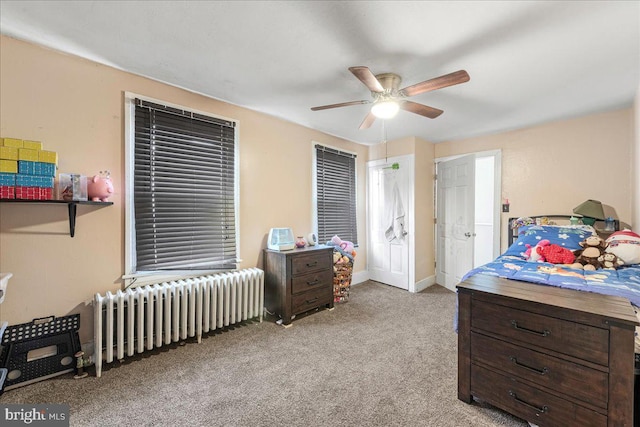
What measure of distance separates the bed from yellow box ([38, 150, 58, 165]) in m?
2.89

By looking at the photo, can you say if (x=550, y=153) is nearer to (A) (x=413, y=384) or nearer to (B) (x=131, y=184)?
(A) (x=413, y=384)

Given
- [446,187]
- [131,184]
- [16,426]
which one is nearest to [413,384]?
[16,426]

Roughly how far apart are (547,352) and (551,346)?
0.04 metres

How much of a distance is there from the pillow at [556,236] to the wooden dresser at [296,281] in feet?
6.74

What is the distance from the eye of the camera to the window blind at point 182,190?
91.6 inches

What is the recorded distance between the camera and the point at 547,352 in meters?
1.35

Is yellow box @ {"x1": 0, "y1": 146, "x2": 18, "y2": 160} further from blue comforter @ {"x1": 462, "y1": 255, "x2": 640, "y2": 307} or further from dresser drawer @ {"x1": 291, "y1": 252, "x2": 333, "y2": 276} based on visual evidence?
blue comforter @ {"x1": 462, "y1": 255, "x2": 640, "y2": 307}

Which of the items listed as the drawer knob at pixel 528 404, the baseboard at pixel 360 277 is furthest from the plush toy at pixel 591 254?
the baseboard at pixel 360 277

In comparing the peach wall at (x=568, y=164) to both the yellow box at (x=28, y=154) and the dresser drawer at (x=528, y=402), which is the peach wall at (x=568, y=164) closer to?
the dresser drawer at (x=528, y=402)

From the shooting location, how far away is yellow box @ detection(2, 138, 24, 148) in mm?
1704

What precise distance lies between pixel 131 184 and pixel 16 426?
5.32ft

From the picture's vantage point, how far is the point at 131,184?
2.25 metres

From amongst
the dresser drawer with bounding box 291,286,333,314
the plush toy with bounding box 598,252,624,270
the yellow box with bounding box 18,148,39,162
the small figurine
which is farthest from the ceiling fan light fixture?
the small figurine

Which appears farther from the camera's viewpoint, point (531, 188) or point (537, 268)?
point (531, 188)
